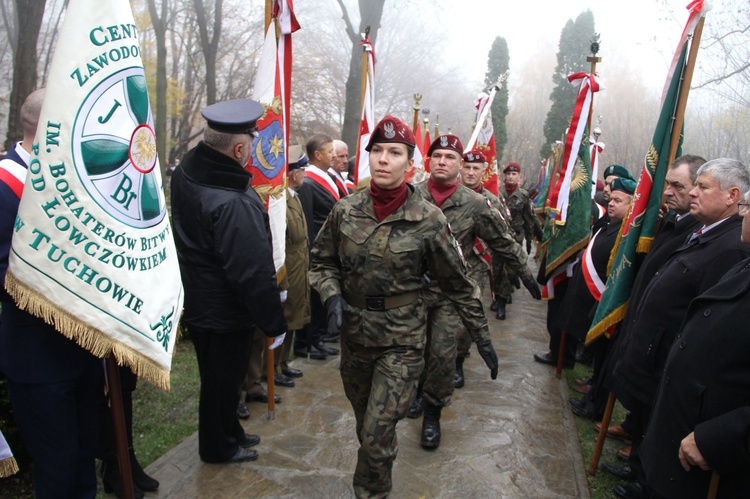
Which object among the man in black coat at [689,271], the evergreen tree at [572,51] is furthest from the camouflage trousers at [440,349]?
the evergreen tree at [572,51]

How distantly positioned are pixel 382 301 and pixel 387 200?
64 cm

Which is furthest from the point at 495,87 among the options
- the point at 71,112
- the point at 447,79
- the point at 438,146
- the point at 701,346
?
the point at 447,79

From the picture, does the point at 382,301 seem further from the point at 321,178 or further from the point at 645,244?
the point at 321,178

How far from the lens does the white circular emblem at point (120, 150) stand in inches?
95.0

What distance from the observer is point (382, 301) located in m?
3.35

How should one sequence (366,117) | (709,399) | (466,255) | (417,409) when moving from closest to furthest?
(709,399), (417,409), (466,255), (366,117)

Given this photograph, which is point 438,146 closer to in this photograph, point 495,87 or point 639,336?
point 639,336

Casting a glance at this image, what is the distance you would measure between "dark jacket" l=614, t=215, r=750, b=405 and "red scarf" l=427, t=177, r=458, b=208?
188cm

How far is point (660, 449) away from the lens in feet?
8.64

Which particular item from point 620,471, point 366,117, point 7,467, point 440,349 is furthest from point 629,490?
point 366,117

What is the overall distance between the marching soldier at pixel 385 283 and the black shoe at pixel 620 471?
1635mm

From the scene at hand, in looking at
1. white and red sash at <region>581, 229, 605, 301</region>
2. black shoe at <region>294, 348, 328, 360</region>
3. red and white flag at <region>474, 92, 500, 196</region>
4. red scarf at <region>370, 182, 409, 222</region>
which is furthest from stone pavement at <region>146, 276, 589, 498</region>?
red and white flag at <region>474, 92, 500, 196</region>

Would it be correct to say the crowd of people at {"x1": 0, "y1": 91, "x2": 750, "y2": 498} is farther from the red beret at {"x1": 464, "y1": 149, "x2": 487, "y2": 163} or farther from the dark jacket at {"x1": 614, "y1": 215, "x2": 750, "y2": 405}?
the red beret at {"x1": 464, "y1": 149, "x2": 487, "y2": 163}

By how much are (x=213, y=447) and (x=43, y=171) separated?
232cm
